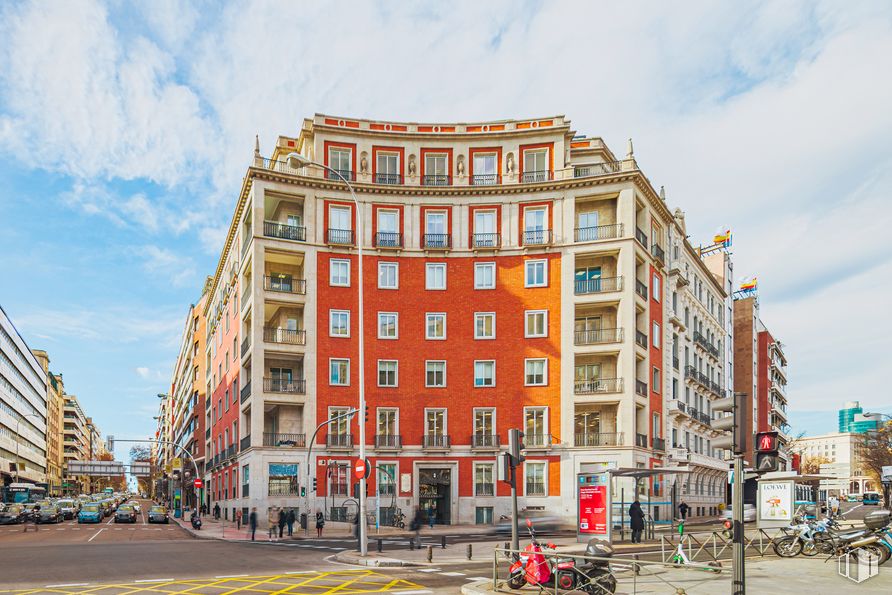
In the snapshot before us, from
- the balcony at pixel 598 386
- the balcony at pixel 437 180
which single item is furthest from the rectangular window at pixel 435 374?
the balcony at pixel 437 180

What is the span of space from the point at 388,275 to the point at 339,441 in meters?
10.7

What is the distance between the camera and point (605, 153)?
52938 mm

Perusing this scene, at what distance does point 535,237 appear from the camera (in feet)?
164

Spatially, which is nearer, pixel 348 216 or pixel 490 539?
pixel 490 539

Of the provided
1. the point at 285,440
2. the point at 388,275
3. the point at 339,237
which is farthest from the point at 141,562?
the point at 339,237

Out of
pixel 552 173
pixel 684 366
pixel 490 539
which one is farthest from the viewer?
pixel 684 366

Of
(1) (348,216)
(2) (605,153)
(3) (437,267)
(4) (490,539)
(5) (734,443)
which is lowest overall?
(4) (490,539)

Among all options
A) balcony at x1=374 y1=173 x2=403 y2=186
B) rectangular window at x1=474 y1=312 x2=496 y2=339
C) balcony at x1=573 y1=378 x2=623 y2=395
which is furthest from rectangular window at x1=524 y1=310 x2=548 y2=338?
balcony at x1=374 y1=173 x2=403 y2=186

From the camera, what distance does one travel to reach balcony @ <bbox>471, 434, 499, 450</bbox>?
1911 inches

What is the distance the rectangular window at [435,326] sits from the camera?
49.8m

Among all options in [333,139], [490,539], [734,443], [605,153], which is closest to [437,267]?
[333,139]

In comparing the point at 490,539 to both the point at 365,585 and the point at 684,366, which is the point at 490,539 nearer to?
the point at 365,585

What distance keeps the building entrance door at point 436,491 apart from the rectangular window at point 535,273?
12.7 m

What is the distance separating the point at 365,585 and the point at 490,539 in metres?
17.3
